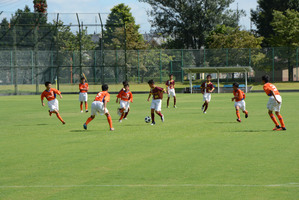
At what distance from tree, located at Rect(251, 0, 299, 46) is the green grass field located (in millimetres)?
63660

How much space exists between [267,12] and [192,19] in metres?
12.1

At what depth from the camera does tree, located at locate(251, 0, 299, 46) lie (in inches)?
3029

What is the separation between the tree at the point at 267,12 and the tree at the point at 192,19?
3.96 metres

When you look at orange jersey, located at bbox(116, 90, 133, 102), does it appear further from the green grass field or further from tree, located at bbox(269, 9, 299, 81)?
tree, located at bbox(269, 9, 299, 81)

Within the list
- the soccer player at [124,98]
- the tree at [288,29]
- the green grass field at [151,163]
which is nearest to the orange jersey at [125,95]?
the soccer player at [124,98]

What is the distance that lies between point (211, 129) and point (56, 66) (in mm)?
38826

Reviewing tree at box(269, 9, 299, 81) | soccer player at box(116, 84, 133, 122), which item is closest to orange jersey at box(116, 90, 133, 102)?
soccer player at box(116, 84, 133, 122)

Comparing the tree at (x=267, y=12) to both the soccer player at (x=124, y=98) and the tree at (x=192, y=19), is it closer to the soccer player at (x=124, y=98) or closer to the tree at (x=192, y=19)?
the tree at (x=192, y=19)

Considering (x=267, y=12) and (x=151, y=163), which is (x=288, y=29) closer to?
A: (x=267, y=12)

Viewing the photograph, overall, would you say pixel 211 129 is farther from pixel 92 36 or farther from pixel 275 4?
pixel 275 4

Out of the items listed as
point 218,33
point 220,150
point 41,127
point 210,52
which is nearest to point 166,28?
point 218,33

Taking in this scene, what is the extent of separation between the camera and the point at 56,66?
52.4 m

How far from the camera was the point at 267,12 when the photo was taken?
78750 millimetres

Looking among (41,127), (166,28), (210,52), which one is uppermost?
(166,28)
